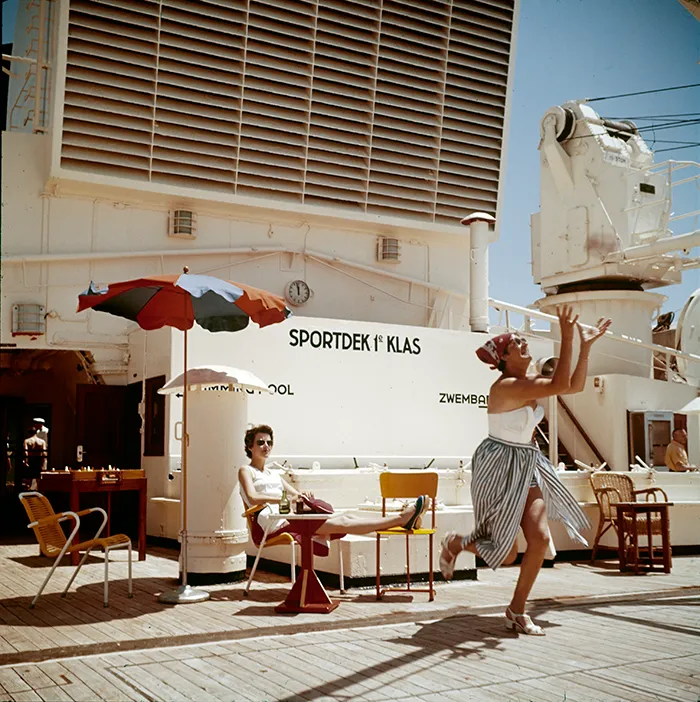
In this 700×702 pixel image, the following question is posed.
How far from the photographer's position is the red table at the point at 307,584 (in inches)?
210

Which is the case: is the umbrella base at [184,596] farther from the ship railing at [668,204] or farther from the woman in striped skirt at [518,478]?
the ship railing at [668,204]

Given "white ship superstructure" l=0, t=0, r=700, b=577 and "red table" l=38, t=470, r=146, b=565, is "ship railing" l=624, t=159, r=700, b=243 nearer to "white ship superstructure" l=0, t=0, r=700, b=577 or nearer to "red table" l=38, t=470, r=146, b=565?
"white ship superstructure" l=0, t=0, r=700, b=577

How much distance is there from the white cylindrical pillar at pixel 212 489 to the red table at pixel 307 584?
996 millimetres

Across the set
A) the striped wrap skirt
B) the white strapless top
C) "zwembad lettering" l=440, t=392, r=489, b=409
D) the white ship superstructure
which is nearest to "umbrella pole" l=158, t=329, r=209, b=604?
the striped wrap skirt

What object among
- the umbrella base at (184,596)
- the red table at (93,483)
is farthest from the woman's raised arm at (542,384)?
the red table at (93,483)

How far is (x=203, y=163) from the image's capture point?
11.2 m

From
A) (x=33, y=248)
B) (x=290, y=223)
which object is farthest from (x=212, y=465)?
(x=290, y=223)

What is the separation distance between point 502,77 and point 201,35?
4704 millimetres

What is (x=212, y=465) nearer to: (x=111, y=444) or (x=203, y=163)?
(x=111, y=444)

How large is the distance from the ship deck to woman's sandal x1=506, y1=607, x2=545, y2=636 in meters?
0.06

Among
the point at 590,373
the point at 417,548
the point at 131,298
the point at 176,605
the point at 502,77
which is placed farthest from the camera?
the point at 590,373

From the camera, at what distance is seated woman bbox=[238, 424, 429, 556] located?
5.43 metres

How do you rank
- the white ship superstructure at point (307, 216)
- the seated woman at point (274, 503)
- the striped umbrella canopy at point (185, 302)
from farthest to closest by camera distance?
1. the white ship superstructure at point (307, 216)
2. the striped umbrella canopy at point (185, 302)
3. the seated woman at point (274, 503)

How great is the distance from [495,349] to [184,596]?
2666 millimetres
